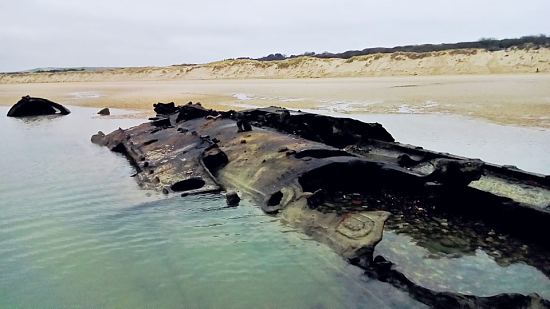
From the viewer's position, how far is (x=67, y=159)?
1164 cm

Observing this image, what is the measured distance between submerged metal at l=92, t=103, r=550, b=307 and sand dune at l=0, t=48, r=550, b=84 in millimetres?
41801

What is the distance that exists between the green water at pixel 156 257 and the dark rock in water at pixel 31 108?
1604cm

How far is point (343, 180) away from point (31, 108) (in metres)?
20.8

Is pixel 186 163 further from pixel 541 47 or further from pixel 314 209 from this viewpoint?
pixel 541 47

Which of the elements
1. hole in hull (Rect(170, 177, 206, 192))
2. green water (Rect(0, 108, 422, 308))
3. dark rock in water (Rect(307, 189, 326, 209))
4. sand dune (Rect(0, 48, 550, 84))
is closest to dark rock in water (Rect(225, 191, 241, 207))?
green water (Rect(0, 108, 422, 308))

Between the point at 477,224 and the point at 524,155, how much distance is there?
19.8 feet

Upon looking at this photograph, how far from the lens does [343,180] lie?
6.96m

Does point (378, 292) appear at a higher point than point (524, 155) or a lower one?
higher

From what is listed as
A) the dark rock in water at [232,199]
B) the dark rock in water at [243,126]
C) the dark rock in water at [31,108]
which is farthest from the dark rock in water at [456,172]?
the dark rock in water at [31,108]

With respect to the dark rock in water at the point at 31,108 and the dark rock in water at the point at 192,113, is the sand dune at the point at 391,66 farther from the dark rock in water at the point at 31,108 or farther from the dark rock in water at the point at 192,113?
the dark rock in water at the point at 192,113

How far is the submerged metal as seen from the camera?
15.9ft

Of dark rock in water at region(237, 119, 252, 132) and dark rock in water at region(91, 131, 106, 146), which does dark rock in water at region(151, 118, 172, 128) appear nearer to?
Result: dark rock in water at region(91, 131, 106, 146)

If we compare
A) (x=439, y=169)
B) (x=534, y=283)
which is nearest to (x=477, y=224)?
(x=439, y=169)

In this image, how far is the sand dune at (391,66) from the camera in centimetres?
4812
